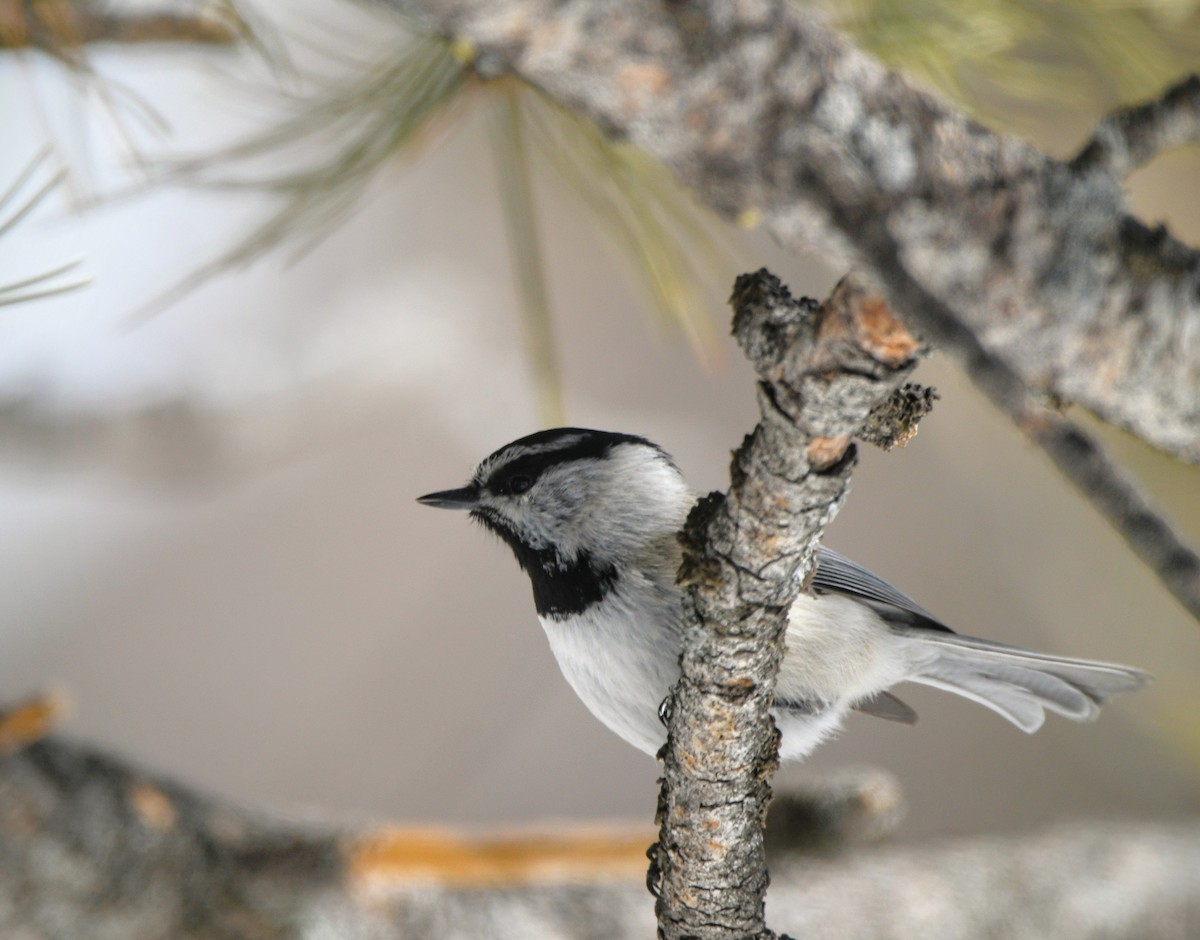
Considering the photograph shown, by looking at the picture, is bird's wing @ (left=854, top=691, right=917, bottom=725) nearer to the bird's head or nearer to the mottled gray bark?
the bird's head

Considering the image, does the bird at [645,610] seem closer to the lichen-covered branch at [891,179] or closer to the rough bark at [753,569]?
the rough bark at [753,569]

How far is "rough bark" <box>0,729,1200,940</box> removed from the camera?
1.10 m

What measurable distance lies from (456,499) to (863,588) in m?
0.43

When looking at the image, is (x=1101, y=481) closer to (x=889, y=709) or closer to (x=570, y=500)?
(x=570, y=500)

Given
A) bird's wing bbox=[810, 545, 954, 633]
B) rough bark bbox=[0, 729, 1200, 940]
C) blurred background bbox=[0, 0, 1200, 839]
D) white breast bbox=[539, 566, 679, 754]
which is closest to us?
white breast bbox=[539, 566, 679, 754]

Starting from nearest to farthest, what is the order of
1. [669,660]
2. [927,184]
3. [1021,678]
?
[927,184], [669,660], [1021,678]

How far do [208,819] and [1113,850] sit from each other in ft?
4.77

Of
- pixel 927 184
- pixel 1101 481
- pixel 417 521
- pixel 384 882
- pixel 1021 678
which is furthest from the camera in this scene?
pixel 417 521

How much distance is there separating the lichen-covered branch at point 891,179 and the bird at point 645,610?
16.3 inches

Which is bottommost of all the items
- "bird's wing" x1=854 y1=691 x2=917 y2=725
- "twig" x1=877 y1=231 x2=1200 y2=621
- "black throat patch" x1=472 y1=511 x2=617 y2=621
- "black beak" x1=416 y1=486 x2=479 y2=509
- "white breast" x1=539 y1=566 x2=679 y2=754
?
"twig" x1=877 y1=231 x2=1200 y2=621

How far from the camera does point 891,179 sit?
0.46 m

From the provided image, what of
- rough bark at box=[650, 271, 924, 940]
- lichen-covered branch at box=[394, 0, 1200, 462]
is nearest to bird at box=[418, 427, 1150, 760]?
rough bark at box=[650, 271, 924, 940]

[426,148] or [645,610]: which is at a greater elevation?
[426,148]

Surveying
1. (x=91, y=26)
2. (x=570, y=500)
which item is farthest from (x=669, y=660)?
(x=91, y=26)
